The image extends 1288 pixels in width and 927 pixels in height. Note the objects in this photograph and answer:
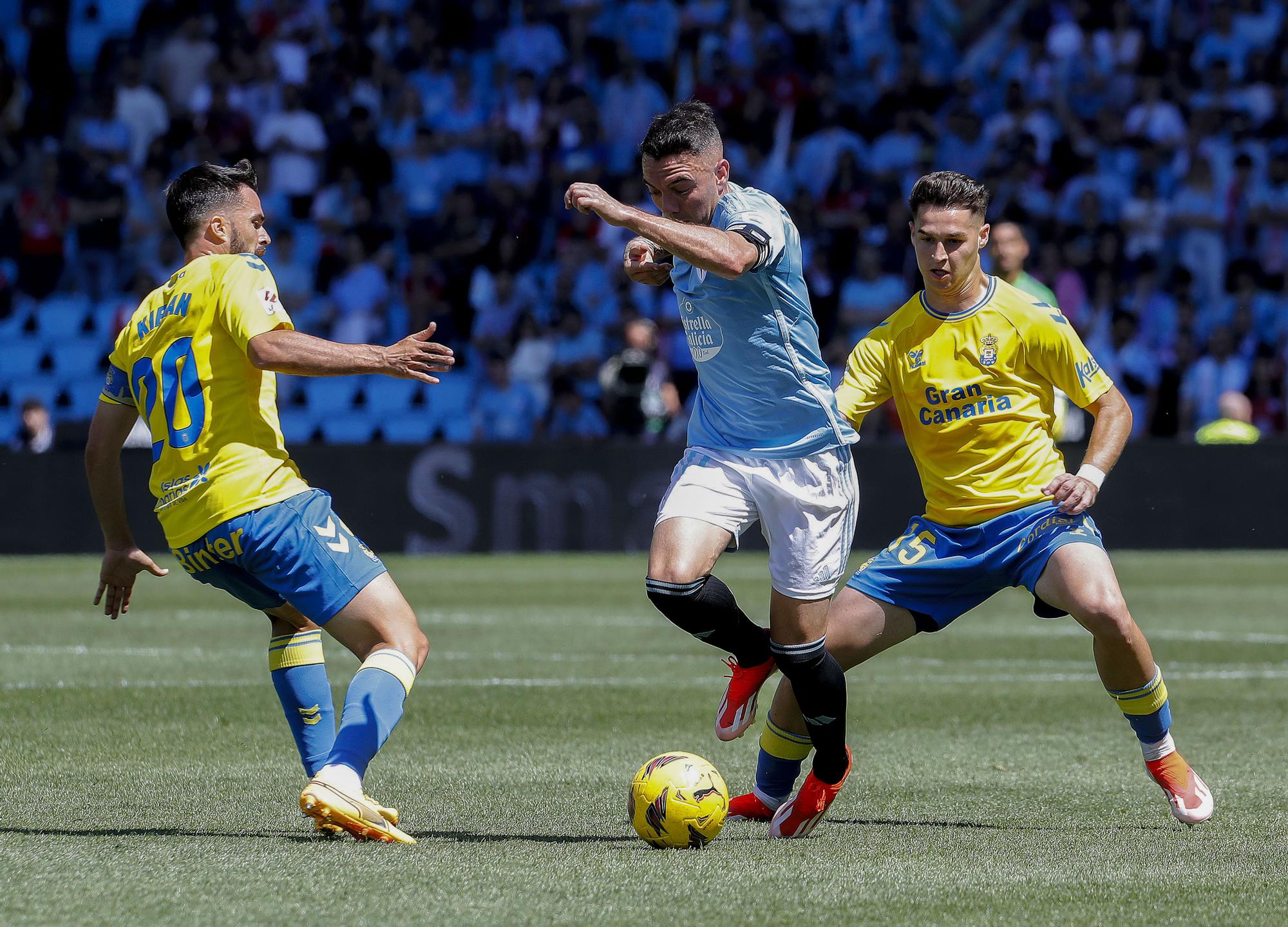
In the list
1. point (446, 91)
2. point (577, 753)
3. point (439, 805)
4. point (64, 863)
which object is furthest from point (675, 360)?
point (64, 863)

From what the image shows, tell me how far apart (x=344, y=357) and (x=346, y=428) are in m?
14.9

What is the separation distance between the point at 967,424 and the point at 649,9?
17719 millimetres

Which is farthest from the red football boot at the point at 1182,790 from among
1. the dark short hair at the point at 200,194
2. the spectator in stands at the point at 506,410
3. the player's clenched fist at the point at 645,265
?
the spectator in stands at the point at 506,410

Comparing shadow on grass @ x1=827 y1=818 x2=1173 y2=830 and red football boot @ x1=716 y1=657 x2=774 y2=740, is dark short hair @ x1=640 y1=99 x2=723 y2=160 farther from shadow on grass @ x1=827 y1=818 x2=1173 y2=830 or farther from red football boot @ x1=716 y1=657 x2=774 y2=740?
shadow on grass @ x1=827 y1=818 x2=1173 y2=830

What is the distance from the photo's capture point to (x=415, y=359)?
15.9 feet

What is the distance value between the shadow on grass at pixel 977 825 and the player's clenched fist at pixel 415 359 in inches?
82.3

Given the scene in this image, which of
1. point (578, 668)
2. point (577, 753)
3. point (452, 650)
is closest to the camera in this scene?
point (577, 753)

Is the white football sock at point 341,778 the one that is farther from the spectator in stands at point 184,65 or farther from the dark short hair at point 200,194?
the spectator in stands at point 184,65

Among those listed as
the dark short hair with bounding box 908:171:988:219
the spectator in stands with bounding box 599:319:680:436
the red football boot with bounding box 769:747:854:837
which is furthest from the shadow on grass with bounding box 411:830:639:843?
the spectator in stands with bounding box 599:319:680:436

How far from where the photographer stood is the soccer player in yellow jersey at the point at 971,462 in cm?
569

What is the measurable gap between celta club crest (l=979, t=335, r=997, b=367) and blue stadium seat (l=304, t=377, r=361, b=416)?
47.3ft

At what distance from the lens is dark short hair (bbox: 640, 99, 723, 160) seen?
536 cm

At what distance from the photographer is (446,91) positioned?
2184cm

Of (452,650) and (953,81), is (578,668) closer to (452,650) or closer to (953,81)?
(452,650)
